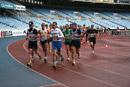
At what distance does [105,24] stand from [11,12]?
2698 cm

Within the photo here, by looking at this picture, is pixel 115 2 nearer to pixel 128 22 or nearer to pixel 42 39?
pixel 128 22

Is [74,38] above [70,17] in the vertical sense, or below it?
below

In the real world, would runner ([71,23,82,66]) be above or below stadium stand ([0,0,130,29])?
below

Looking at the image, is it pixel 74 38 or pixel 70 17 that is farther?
pixel 70 17

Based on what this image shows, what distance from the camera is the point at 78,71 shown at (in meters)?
9.45

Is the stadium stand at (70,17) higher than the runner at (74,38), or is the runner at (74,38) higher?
the stadium stand at (70,17)

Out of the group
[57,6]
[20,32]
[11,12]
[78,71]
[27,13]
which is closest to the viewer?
[78,71]

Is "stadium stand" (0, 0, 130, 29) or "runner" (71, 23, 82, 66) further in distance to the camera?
"stadium stand" (0, 0, 130, 29)

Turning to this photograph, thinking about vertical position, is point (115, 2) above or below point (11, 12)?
above

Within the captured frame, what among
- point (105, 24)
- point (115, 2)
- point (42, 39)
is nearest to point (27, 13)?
point (105, 24)

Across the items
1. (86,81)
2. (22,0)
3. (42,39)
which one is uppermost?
(22,0)

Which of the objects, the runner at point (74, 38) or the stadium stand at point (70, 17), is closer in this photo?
the runner at point (74, 38)

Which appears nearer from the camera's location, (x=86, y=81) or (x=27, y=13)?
(x=86, y=81)

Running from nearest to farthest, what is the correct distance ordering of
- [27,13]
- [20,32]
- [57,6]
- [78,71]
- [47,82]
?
[47,82] → [78,71] → [20,32] → [27,13] → [57,6]
